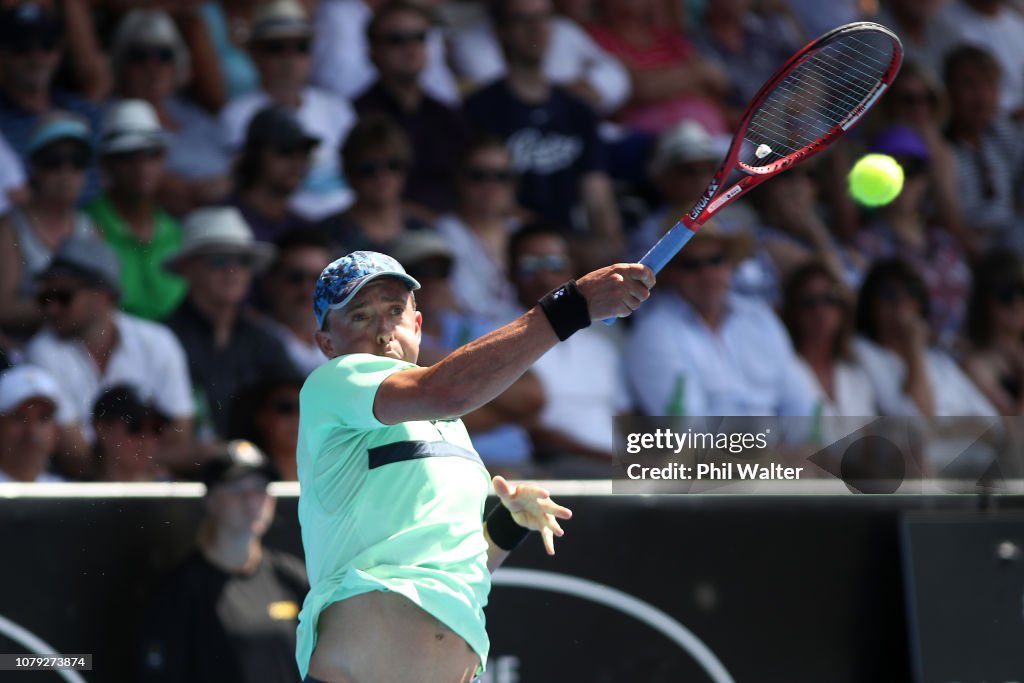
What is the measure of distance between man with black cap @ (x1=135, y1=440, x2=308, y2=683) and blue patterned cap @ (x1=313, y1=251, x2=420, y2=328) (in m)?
2.19

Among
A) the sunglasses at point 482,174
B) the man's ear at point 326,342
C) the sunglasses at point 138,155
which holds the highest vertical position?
the sunglasses at point 482,174

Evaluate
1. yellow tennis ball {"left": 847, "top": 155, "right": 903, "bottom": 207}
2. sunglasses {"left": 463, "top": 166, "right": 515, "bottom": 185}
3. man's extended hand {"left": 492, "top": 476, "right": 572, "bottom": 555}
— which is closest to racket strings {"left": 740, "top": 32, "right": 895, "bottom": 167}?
yellow tennis ball {"left": 847, "top": 155, "right": 903, "bottom": 207}

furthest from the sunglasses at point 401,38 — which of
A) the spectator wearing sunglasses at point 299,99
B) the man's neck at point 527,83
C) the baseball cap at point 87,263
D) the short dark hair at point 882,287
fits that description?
the short dark hair at point 882,287

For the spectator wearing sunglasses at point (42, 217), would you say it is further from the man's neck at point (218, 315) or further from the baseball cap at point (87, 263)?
the man's neck at point (218, 315)

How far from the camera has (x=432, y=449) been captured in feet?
11.4

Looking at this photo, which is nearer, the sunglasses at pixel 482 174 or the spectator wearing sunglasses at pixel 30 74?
the spectator wearing sunglasses at pixel 30 74

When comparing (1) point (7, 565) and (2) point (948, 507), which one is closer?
(1) point (7, 565)

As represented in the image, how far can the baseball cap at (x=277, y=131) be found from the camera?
6.93 meters

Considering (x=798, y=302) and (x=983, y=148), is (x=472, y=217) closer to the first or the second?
(x=798, y=302)

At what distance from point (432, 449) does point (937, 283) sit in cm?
582

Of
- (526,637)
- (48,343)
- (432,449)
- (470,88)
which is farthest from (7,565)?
(470,88)

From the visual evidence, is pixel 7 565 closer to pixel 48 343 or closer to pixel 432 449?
pixel 48 343

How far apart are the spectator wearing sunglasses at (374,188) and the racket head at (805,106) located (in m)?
2.50

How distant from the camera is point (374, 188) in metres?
7.07
